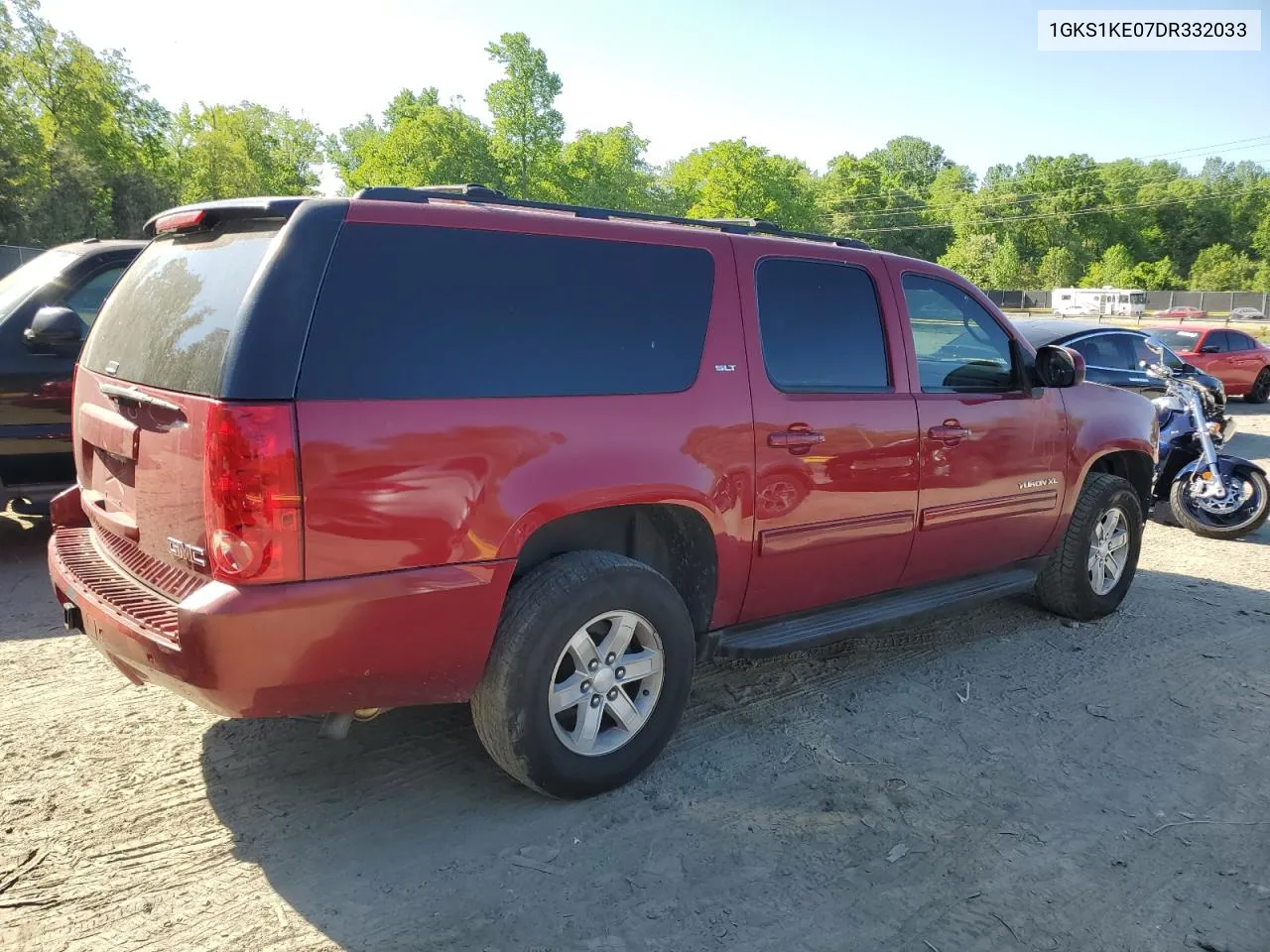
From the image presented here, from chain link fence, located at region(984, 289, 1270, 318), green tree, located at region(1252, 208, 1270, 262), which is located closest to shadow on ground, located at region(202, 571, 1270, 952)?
chain link fence, located at region(984, 289, 1270, 318)

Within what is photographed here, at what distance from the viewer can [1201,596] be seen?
6055mm

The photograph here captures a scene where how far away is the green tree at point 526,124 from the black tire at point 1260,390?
38.4 meters

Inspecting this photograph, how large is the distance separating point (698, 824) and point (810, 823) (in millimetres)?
389

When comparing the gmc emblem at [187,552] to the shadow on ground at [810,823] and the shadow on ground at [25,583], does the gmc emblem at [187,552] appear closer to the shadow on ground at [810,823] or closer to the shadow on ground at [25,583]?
the shadow on ground at [810,823]

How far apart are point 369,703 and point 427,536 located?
0.55m

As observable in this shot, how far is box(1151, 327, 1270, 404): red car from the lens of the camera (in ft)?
56.6

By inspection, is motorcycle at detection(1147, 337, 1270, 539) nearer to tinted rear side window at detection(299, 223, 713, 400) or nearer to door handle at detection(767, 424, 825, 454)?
door handle at detection(767, 424, 825, 454)

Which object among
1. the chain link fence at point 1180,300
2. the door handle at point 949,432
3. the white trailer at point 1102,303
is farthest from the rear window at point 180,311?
the chain link fence at point 1180,300

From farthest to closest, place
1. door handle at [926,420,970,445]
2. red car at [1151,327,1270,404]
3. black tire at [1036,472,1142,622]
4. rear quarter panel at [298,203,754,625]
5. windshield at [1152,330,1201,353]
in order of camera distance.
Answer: red car at [1151,327,1270,404]
windshield at [1152,330,1201,353]
black tire at [1036,472,1142,622]
door handle at [926,420,970,445]
rear quarter panel at [298,203,754,625]


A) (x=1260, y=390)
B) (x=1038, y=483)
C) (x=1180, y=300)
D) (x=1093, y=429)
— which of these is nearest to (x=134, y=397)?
(x=1038, y=483)

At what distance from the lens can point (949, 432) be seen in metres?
4.28

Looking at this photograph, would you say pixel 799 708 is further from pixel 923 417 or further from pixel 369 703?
pixel 369 703

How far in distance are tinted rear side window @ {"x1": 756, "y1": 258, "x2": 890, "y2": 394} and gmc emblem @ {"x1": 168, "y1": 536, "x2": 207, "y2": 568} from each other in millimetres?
2111

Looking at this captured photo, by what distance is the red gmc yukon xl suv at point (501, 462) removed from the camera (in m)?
2.55
